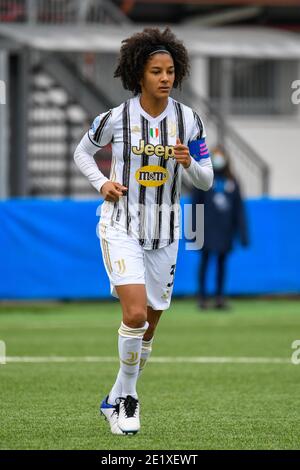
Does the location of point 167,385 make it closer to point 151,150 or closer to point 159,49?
point 151,150

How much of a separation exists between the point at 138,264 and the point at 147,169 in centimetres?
55

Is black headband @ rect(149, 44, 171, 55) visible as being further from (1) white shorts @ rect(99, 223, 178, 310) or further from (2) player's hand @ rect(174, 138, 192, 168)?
(1) white shorts @ rect(99, 223, 178, 310)

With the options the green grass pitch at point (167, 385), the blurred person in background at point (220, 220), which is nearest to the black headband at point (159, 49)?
the green grass pitch at point (167, 385)

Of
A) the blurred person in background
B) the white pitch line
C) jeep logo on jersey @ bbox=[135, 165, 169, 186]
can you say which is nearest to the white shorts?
jeep logo on jersey @ bbox=[135, 165, 169, 186]

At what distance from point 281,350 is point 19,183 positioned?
31.0ft

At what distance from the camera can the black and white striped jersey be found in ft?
24.0

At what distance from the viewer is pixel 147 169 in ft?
24.0

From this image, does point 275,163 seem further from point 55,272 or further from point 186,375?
point 186,375

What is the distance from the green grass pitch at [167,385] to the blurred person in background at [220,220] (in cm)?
60

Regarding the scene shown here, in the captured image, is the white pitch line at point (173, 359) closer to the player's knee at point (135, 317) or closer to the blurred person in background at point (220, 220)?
the player's knee at point (135, 317)

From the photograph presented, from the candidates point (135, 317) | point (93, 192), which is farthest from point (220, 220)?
point (135, 317)

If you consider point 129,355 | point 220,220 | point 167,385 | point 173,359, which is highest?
point 129,355

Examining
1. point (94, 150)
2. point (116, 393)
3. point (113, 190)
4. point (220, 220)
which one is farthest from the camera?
point (220, 220)

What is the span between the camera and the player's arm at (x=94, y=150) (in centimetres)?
726
